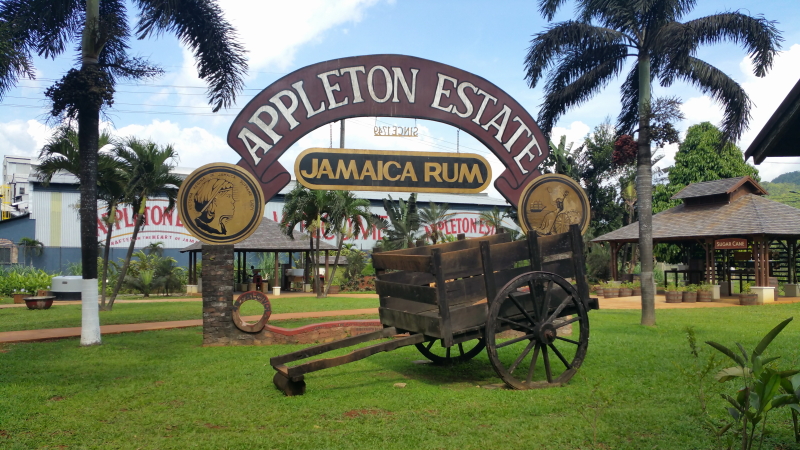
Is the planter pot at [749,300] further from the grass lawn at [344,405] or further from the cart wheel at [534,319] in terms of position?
the cart wheel at [534,319]

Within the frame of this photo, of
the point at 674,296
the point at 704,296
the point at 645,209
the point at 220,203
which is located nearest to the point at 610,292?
the point at 674,296

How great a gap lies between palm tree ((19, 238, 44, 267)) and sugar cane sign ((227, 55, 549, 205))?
26761mm

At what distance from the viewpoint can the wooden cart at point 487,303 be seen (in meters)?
6.80

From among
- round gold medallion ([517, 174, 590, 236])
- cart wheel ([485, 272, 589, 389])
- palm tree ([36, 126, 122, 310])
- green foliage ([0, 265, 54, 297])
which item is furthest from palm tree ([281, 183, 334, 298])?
cart wheel ([485, 272, 589, 389])

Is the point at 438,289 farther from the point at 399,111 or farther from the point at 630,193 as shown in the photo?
the point at 630,193

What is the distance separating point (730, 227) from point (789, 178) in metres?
183

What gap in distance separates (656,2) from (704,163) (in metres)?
28.9

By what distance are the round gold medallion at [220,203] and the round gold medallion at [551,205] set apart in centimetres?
517

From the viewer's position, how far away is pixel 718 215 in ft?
81.3

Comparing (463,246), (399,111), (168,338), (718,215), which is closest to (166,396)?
(463,246)

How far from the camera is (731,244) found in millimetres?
22609

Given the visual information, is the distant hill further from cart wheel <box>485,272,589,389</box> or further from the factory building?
cart wheel <box>485,272,589,389</box>

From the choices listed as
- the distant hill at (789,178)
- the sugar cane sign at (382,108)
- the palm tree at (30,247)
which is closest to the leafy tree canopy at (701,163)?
the sugar cane sign at (382,108)

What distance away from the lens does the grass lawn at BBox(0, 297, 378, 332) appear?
1516 cm
